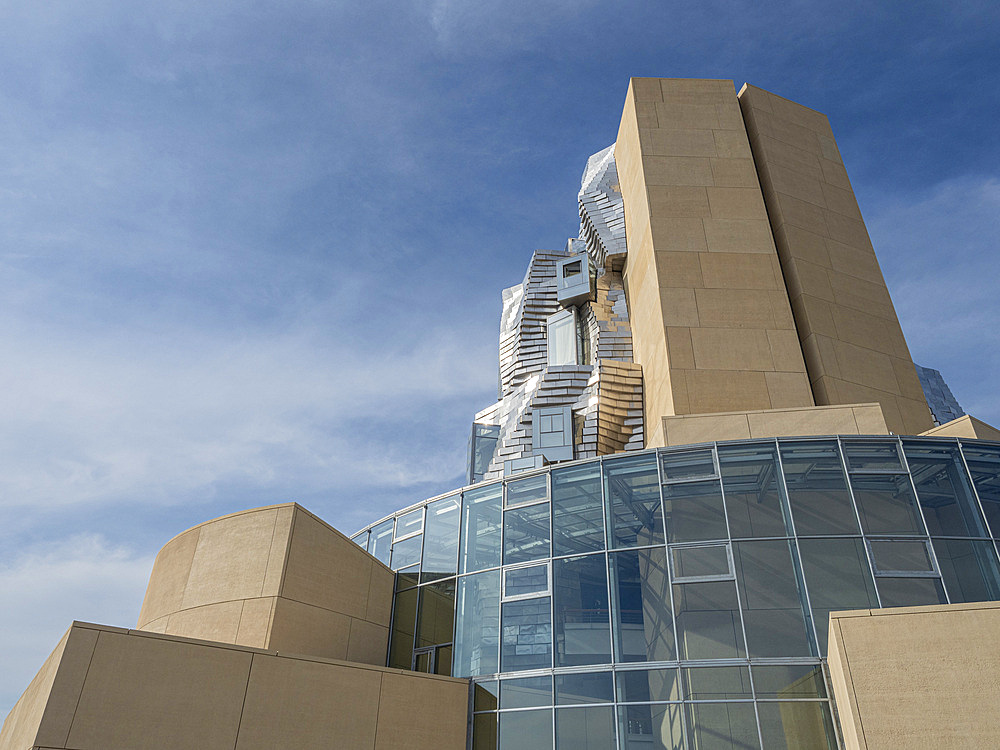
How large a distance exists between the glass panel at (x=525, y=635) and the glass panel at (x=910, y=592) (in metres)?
6.82

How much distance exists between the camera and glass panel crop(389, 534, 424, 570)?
19.8 m

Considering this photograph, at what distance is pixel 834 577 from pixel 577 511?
18.2 ft

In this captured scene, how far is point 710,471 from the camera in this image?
1631cm

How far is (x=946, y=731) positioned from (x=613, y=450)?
1499 centimetres

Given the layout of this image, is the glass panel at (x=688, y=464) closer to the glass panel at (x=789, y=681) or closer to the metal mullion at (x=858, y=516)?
the metal mullion at (x=858, y=516)

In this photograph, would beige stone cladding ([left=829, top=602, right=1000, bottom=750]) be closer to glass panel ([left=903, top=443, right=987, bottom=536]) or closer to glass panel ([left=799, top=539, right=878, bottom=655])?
glass panel ([left=799, top=539, right=878, bottom=655])

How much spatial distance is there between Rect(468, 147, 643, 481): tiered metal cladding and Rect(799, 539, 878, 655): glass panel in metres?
10.1

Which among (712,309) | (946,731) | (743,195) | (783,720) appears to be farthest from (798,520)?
(743,195)

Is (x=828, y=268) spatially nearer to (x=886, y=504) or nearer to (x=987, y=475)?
(x=987, y=475)

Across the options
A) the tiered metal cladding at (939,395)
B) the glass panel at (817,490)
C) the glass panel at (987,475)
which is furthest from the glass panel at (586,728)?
the tiered metal cladding at (939,395)

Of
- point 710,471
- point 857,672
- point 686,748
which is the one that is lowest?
point 686,748

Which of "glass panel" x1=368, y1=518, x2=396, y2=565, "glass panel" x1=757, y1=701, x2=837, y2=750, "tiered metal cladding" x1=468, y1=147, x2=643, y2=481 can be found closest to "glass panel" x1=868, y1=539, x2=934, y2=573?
"glass panel" x1=757, y1=701, x2=837, y2=750

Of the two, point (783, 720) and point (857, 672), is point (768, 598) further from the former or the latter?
point (857, 672)

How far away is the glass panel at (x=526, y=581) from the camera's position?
54.3 ft
